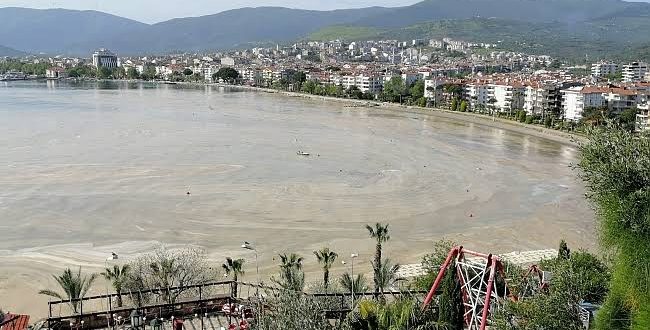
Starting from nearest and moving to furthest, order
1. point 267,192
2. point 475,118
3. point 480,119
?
point 267,192 → point 480,119 → point 475,118

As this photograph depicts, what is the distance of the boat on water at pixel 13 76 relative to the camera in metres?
125

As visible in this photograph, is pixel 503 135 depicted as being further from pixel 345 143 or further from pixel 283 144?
pixel 283 144

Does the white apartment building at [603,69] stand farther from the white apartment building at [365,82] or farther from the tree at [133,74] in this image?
the tree at [133,74]

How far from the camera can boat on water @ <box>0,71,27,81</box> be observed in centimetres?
12511

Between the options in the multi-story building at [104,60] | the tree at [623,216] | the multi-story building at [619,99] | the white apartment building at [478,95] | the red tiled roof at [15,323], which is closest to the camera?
the tree at [623,216]

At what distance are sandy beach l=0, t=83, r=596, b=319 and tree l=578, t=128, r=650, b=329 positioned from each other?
9984 mm

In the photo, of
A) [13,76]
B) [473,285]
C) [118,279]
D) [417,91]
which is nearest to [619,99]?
[417,91]

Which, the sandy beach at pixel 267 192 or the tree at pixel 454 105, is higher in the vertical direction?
the tree at pixel 454 105

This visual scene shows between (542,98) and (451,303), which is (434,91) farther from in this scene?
(451,303)

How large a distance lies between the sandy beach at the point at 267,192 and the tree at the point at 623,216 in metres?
9.98

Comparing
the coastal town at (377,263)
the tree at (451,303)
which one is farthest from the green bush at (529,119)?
the tree at (451,303)

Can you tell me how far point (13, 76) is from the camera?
129125mm

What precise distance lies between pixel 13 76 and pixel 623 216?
137 metres

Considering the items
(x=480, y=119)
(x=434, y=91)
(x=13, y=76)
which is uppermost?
(x=434, y=91)
